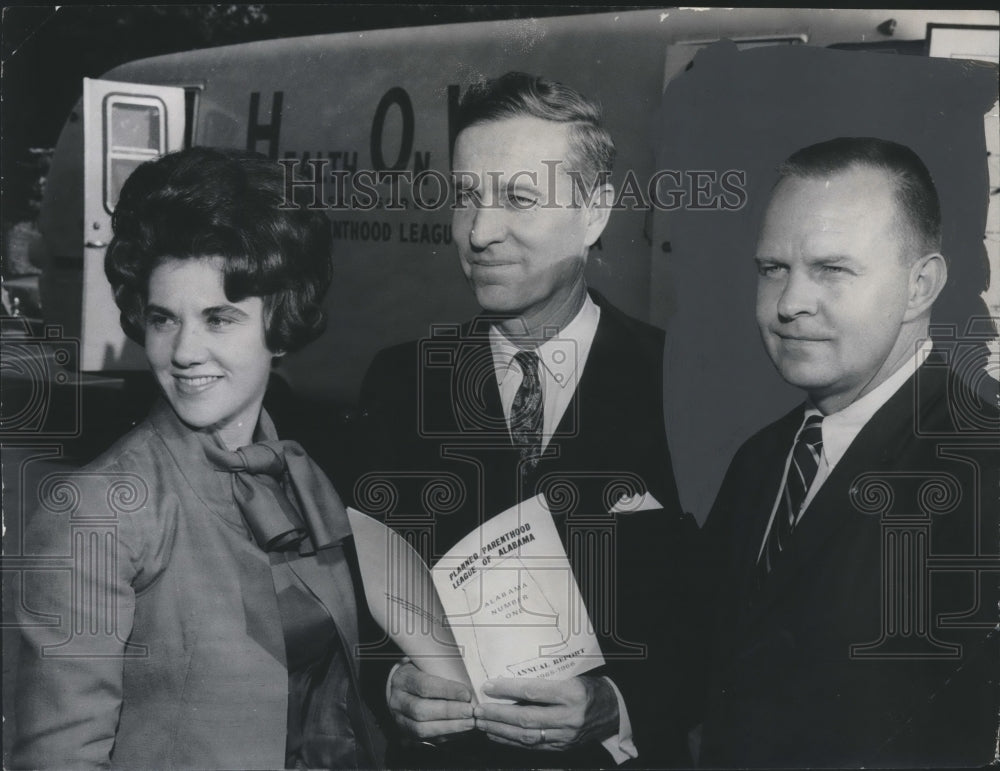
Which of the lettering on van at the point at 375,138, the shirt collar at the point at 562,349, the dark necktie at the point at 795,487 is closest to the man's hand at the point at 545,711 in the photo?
the dark necktie at the point at 795,487

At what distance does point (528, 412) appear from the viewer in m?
3.18

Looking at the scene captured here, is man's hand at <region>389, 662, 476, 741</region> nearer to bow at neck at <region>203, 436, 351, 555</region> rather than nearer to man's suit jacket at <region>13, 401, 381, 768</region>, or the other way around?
man's suit jacket at <region>13, 401, 381, 768</region>

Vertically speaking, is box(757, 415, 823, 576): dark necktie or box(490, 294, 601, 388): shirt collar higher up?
box(490, 294, 601, 388): shirt collar

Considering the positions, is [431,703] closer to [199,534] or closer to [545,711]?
[545,711]

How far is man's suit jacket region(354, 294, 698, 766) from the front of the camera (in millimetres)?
3162

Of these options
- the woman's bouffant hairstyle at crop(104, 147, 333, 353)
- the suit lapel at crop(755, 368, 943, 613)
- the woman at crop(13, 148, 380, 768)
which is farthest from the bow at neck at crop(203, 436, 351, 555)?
the suit lapel at crop(755, 368, 943, 613)

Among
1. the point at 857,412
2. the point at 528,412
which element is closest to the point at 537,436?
the point at 528,412

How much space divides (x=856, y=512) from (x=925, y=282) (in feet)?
2.25

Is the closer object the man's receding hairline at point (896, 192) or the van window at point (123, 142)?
the man's receding hairline at point (896, 192)

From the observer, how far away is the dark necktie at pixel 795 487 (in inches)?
125

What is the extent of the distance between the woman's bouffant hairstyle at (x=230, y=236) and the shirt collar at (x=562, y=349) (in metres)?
0.53

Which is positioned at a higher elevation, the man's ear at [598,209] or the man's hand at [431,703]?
the man's ear at [598,209]

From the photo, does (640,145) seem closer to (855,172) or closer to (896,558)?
(855,172)

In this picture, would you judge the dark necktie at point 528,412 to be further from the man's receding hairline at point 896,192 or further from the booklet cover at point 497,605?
the man's receding hairline at point 896,192
